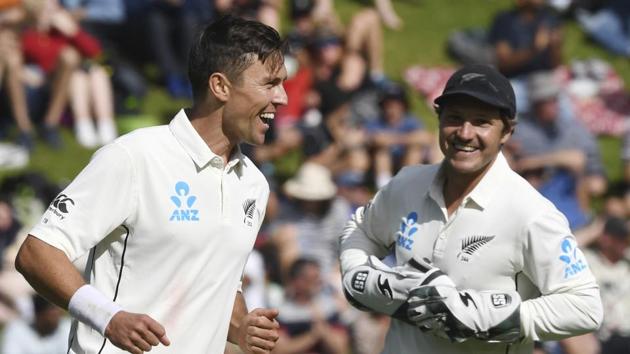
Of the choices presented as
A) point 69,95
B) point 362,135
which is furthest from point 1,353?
point 362,135

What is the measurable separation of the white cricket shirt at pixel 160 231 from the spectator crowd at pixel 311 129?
5305 millimetres

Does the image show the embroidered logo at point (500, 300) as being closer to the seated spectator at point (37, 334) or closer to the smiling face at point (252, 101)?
the smiling face at point (252, 101)

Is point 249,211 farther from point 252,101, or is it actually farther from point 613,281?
point 613,281

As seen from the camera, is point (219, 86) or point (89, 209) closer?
point (89, 209)

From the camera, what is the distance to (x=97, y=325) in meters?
4.64

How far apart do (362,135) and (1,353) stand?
399 cm

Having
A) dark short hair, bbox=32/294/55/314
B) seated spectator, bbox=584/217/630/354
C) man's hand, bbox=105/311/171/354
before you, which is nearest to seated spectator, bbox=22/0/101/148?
dark short hair, bbox=32/294/55/314

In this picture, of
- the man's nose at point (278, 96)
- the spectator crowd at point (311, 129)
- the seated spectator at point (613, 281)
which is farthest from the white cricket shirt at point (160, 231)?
the seated spectator at point (613, 281)

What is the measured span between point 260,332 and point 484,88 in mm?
1297

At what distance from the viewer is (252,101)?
511 cm

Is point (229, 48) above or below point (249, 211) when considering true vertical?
above

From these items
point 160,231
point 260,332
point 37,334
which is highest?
point 37,334

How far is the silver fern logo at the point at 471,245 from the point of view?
5359 mm

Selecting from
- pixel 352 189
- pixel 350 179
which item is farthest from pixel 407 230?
pixel 350 179
